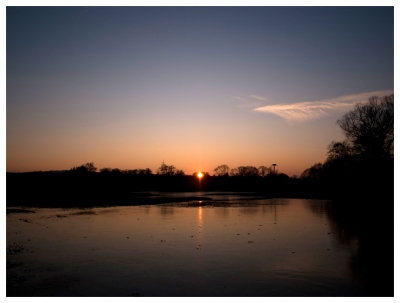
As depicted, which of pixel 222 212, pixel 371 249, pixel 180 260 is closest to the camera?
pixel 180 260

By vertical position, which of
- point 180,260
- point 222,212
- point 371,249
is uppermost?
point 180,260

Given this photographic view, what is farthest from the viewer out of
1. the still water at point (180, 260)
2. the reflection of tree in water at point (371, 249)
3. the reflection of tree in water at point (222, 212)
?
the reflection of tree in water at point (222, 212)

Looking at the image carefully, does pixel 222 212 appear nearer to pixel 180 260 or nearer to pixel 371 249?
pixel 371 249

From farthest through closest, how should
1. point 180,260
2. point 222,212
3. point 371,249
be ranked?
point 222,212
point 371,249
point 180,260

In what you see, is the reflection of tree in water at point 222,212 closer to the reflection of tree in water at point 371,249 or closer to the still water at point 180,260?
the still water at point 180,260

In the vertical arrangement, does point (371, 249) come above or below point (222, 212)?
above

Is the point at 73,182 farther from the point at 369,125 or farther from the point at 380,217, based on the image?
the point at 380,217

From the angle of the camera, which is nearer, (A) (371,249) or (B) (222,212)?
(A) (371,249)

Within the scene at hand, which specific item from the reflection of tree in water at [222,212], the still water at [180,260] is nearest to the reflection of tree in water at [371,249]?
the still water at [180,260]

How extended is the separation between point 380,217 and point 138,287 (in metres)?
24.2

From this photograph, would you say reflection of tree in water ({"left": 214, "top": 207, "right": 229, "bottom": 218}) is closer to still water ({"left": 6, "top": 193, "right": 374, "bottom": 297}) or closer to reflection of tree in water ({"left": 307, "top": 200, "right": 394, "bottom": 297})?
still water ({"left": 6, "top": 193, "right": 374, "bottom": 297})

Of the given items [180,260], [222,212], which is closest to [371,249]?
[180,260]

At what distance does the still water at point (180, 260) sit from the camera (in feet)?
33.6

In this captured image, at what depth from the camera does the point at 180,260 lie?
13.5 m
